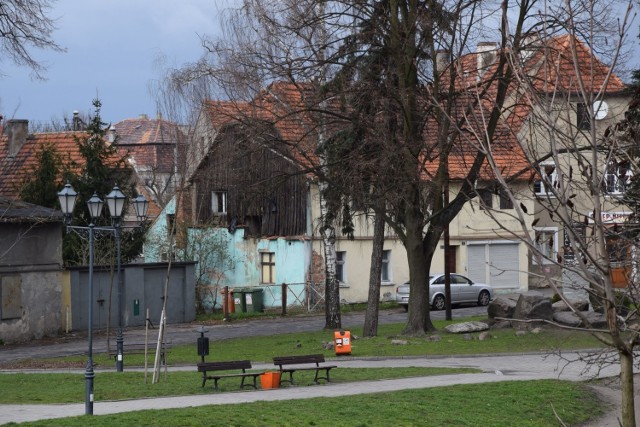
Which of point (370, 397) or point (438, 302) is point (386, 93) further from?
point (438, 302)

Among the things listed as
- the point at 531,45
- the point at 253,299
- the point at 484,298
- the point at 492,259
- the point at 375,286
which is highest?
the point at 531,45

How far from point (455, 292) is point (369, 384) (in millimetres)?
28292

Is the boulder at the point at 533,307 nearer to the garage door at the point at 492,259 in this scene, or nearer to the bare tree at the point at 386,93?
the bare tree at the point at 386,93

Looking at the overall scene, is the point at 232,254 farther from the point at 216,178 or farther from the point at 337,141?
the point at 337,141

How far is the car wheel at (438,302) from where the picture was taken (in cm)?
4938

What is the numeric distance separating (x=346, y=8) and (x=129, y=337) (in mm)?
16422

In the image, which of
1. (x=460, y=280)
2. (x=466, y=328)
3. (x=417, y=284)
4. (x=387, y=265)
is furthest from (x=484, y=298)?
(x=417, y=284)

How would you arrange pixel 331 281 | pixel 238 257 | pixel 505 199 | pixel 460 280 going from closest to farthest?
pixel 505 199, pixel 331 281, pixel 460 280, pixel 238 257

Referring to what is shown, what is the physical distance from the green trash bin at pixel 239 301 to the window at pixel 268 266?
306 centimetres

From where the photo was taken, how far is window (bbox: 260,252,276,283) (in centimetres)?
5297

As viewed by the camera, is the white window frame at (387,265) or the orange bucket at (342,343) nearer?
the orange bucket at (342,343)

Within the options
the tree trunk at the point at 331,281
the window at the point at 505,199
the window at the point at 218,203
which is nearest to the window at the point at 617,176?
the window at the point at 505,199

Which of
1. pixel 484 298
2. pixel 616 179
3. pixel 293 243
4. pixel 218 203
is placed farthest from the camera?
pixel 218 203

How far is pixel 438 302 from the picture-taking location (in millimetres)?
49562
